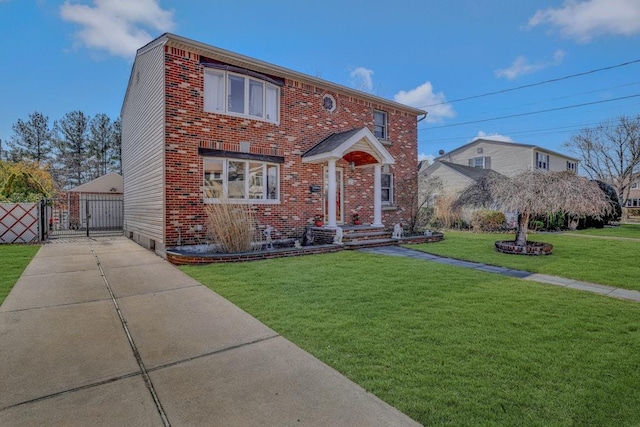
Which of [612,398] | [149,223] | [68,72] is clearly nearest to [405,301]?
[612,398]

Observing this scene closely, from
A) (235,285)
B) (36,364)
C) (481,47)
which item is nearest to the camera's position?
(36,364)

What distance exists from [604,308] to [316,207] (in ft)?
28.7

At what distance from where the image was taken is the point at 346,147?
11.1 meters

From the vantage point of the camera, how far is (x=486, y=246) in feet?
37.6

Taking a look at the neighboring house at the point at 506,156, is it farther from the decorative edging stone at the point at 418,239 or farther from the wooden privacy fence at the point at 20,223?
the wooden privacy fence at the point at 20,223

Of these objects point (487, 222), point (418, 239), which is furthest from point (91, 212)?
point (487, 222)

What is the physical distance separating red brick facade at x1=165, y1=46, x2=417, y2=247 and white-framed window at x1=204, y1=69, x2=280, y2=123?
239 millimetres

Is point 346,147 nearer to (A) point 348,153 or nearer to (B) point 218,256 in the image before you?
(A) point 348,153

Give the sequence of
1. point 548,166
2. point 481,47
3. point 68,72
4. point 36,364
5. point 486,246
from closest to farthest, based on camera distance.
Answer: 1. point 36,364
2. point 486,246
3. point 481,47
4. point 68,72
5. point 548,166

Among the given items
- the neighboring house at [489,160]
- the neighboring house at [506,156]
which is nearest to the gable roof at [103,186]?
the neighboring house at [489,160]

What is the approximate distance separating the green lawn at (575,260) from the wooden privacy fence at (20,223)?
1411 centimetres

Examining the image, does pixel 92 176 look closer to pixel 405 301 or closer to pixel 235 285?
pixel 235 285

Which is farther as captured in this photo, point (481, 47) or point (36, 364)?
point (481, 47)

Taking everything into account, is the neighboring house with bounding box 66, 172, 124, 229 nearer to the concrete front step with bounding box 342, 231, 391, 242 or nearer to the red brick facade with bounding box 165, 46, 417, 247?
the red brick facade with bounding box 165, 46, 417, 247
